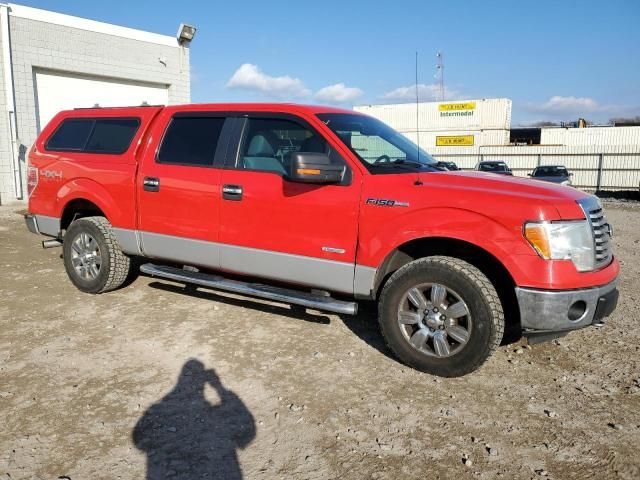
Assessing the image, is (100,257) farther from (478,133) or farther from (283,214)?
(478,133)

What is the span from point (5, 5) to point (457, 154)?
88.7 ft

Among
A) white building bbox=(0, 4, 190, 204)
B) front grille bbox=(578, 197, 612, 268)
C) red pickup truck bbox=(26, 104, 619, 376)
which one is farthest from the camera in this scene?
white building bbox=(0, 4, 190, 204)

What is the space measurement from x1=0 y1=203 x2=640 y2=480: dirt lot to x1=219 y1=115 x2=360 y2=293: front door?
2.24 feet

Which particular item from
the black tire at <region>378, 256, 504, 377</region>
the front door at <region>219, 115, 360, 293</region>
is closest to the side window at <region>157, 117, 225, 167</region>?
the front door at <region>219, 115, 360, 293</region>

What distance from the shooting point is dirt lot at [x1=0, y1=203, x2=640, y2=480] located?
2730 millimetres

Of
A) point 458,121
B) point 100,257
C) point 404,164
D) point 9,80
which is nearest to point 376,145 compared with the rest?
point 404,164

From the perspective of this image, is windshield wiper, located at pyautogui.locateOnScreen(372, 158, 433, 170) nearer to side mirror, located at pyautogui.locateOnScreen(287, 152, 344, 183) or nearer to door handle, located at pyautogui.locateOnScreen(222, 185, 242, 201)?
side mirror, located at pyautogui.locateOnScreen(287, 152, 344, 183)

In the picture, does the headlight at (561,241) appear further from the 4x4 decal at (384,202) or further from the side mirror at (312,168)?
the side mirror at (312,168)

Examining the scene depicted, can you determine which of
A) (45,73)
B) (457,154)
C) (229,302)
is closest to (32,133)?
(45,73)

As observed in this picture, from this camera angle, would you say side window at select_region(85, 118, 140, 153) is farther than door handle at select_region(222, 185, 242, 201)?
Yes

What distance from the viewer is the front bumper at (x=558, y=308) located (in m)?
3.37

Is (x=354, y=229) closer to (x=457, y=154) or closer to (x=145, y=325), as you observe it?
(x=145, y=325)

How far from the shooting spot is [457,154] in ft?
110

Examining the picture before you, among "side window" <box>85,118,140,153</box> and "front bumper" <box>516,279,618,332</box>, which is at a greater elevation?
"side window" <box>85,118,140,153</box>
